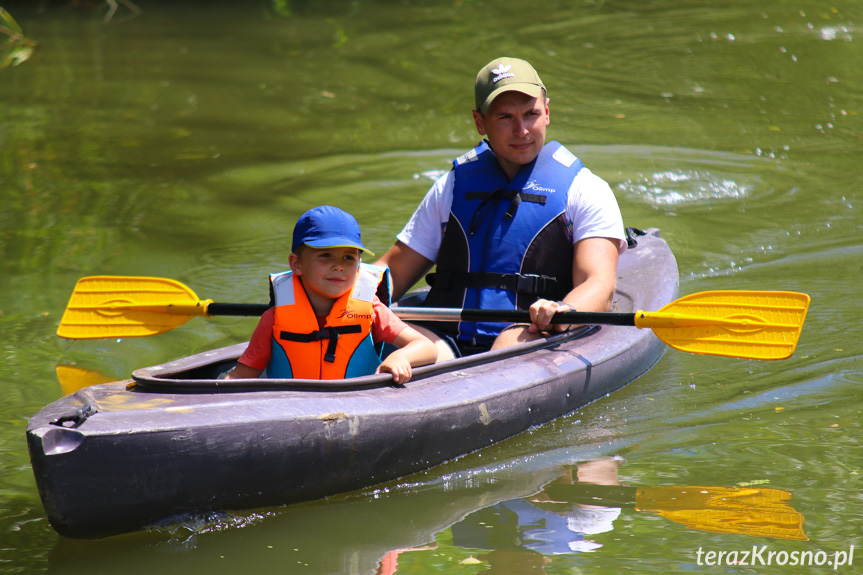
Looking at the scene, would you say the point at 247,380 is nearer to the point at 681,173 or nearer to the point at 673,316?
the point at 673,316

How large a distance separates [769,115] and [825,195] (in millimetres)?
2137

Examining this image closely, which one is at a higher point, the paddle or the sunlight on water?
the sunlight on water

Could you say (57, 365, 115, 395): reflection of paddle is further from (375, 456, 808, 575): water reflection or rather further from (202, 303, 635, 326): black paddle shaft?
(375, 456, 808, 575): water reflection

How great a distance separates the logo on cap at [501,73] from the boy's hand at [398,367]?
129 centimetres

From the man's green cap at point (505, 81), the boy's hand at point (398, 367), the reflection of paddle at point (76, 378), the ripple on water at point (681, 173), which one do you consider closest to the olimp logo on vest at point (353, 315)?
the boy's hand at point (398, 367)

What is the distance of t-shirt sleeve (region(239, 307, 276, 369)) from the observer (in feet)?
10.6

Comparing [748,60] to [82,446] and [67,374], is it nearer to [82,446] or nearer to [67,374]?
[67,374]

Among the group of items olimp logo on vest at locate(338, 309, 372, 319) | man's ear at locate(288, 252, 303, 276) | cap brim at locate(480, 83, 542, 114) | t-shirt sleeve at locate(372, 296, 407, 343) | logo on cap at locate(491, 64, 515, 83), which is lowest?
t-shirt sleeve at locate(372, 296, 407, 343)

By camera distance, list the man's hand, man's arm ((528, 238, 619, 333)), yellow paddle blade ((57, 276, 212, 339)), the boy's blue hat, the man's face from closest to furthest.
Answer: the boy's blue hat < the man's hand < man's arm ((528, 238, 619, 333)) < the man's face < yellow paddle blade ((57, 276, 212, 339))

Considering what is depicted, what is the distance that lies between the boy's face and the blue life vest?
2.59 ft

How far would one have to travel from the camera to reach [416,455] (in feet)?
10.7

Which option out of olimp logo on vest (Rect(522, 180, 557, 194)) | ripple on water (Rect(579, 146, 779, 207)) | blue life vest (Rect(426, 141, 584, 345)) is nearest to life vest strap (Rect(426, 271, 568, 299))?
blue life vest (Rect(426, 141, 584, 345))

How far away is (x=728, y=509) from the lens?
9.73 ft

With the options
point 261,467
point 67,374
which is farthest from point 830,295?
point 67,374
